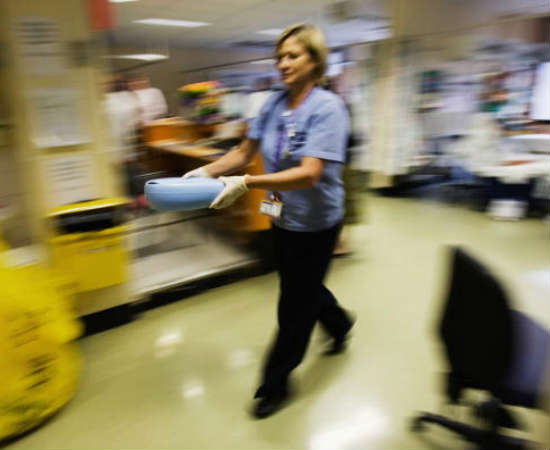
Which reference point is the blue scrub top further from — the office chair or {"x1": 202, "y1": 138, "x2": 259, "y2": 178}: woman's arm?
the office chair

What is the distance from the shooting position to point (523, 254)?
3275 mm

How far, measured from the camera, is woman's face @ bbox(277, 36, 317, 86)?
4.31 ft

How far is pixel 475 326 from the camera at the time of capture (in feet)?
3.87

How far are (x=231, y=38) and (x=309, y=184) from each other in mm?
9626

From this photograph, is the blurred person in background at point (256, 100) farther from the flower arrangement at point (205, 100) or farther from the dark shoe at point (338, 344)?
the dark shoe at point (338, 344)

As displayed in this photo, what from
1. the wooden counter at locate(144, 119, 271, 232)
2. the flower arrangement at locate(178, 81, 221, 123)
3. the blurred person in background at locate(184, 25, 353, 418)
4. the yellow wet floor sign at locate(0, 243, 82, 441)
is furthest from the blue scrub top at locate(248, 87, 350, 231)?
the flower arrangement at locate(178, 81, 221, 123)

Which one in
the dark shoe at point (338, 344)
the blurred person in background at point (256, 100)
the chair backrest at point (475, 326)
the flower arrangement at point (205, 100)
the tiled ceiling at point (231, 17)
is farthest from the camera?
the tiled ceiling at point (231, 17)

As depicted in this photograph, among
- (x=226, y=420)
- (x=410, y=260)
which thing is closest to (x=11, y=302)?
(x=226, y=420)

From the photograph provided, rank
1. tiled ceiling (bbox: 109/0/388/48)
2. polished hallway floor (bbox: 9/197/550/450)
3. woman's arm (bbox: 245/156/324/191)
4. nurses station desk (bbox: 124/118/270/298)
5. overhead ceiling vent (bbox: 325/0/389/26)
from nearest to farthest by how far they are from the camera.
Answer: woman's arm (bbox: 245/156/324/191) < polished hallway floor (bbox: 9/197/550/450) < nurses station desk (bbox: 124/118/270/298) < overhead ceiling vent (bbox: 325/0/389/26) < tiled ceiling (bbox: 109/0/388/48)

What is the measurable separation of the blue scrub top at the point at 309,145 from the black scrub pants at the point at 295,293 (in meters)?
0.06

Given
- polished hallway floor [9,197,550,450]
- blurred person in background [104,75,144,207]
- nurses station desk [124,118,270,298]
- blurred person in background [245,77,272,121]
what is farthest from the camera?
blurred person in background [245,77,272,121]

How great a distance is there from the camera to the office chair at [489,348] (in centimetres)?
110

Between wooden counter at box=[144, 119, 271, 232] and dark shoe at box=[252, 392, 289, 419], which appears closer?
dark shoe at box=[252, 392, 289, 419]

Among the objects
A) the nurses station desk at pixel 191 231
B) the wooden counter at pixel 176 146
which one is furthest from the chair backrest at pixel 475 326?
the wooden counter at pixel 176 146
